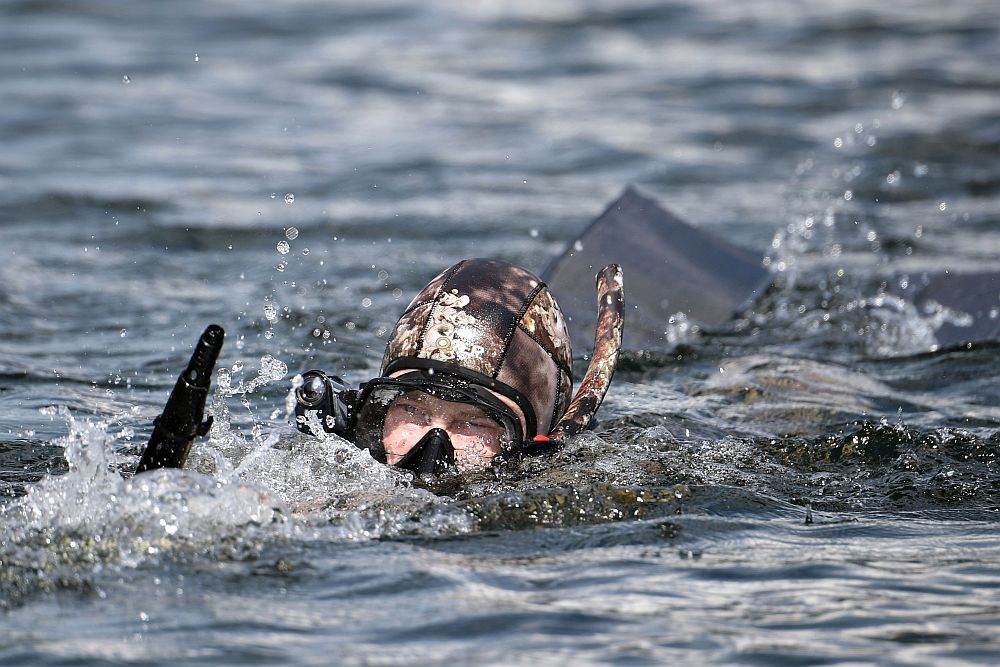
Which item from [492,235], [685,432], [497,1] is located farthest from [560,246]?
[497,1]

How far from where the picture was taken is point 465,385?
4.26 metres

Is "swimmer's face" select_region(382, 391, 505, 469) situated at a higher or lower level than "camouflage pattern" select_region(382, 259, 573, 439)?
lower

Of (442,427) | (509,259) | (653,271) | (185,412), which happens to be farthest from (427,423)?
(509,259)

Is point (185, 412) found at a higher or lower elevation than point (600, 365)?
lower

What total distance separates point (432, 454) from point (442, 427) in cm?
17

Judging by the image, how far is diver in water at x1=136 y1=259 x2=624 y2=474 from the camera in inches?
167

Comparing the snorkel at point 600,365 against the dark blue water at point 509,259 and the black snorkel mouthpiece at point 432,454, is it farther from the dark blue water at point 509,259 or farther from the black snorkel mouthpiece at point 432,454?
the black snorkel mouthpiece at point 432,454

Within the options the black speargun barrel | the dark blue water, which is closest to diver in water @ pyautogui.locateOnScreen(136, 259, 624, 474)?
the dark blue water

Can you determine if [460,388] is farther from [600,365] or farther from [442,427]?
[600,365]

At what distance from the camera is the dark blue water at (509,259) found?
3.36 m

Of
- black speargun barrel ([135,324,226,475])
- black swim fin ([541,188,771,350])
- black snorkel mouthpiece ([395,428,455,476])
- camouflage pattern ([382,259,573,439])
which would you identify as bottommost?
→ black snorkel mouthpiece ([395,428,455,476])

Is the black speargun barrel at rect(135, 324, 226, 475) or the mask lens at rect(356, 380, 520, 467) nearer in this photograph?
the black speargun barrel at rect(135, 324, 226, 475)

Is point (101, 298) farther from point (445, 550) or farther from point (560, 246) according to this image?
point (445, 550)

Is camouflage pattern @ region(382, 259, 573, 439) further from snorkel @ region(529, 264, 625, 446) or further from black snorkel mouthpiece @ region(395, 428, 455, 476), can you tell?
black snorkel mouthpiece @ region(395, 428, 455, 476)
